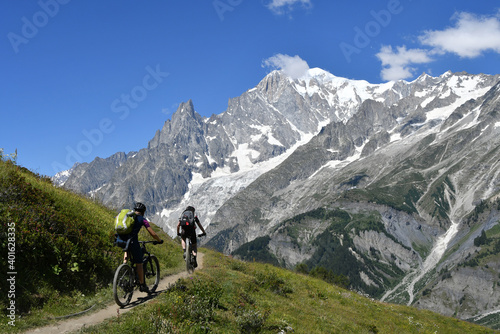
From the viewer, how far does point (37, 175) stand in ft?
75.8

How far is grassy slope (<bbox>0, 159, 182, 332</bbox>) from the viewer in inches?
512

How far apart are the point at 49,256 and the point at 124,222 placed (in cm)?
355

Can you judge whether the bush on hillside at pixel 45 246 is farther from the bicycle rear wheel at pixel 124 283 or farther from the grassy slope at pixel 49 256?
the bicycle rear wheel at pixel 124 283

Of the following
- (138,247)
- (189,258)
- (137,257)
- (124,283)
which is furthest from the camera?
(189,258)

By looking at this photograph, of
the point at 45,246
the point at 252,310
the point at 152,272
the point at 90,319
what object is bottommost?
the point at 252,310

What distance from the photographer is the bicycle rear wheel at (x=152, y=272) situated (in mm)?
15867

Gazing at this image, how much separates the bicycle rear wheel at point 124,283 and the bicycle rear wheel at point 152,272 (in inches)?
42.8

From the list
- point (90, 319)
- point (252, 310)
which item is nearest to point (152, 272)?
point (90, 319)

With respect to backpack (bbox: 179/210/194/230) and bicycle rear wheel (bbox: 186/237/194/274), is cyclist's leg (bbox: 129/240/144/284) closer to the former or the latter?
bicycle rear wheel (bbox: 186/237/194/274)

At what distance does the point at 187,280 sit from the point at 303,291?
10584 millimetres

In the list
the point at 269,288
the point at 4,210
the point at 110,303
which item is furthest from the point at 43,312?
the point at 269,288

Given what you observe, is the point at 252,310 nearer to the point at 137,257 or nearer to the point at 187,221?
the point at 137,257

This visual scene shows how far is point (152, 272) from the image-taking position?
54.7 feet

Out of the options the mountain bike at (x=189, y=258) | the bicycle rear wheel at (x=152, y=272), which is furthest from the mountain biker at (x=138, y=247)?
the mountain bike at (x=189, y=258)
